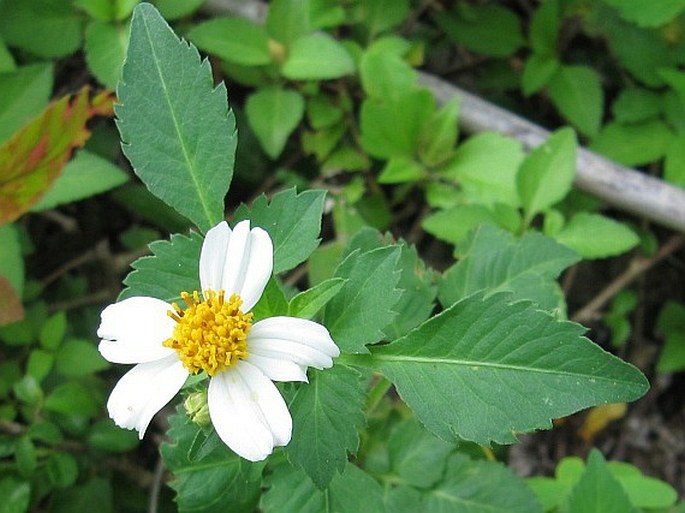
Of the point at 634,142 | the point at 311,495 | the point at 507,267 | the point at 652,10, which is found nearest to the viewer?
the point at 311,495

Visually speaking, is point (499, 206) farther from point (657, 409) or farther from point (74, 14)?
point (74, 14)

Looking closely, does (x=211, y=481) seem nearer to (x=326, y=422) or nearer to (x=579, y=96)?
(x=326, y=422)

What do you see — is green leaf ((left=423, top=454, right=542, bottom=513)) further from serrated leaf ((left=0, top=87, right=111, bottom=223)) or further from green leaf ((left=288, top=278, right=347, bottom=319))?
serrated leaf ((left=0, top=87, right=111, bottom=223))

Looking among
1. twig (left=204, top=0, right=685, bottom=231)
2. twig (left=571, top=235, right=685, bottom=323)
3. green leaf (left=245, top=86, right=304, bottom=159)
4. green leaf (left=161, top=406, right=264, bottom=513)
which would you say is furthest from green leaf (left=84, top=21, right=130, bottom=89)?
twig (left=571, top=235, right=685, bottom=323)

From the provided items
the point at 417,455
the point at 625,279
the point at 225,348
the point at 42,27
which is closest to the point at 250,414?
the point at 225,348

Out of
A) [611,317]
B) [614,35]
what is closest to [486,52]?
[614,35]

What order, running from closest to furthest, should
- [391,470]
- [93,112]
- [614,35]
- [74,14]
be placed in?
[391,470] → [93,112] → [74,14] → [614,35]

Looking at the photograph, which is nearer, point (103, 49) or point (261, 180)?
point (103, 49)
